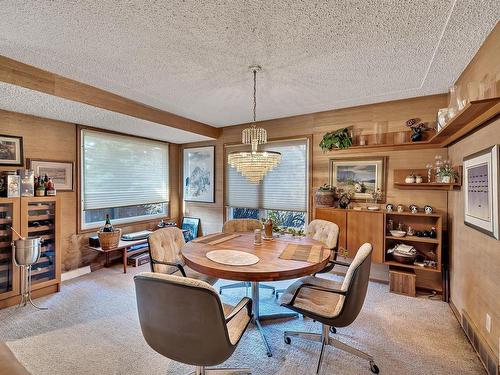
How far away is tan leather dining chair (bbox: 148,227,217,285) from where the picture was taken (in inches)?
95.1

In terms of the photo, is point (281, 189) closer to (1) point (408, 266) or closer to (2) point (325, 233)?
(2) point (325, 233)

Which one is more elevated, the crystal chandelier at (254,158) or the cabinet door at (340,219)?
the crystal chandelier at (254,158)

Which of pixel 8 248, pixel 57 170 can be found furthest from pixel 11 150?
pixel 8 248

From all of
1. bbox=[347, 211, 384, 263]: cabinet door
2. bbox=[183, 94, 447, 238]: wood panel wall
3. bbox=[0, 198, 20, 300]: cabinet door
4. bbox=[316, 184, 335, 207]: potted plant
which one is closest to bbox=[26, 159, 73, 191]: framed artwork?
bbox=[0, 198, 20, 300]: cabinet door

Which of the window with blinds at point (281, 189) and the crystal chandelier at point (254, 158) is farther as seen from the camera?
the window with blinds at point (281, 189)

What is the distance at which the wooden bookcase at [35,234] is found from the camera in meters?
2.82

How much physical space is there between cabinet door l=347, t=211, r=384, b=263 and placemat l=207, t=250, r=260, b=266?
184cm

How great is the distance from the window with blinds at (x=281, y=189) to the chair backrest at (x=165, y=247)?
168 centimetres

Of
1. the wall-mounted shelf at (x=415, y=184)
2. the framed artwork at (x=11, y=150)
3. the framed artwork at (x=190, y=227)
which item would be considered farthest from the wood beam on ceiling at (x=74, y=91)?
the wall-mounted shelf at (x=415, y=184)

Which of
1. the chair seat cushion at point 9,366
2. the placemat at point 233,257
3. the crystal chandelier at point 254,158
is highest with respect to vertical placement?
the crystal chandelier at point 254,158

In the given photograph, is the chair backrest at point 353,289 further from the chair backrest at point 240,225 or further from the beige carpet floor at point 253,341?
the chair backrest at point 240,225

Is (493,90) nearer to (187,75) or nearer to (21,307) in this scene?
(187,75)

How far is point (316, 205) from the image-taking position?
383 cm

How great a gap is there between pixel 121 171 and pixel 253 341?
357 centimetres
